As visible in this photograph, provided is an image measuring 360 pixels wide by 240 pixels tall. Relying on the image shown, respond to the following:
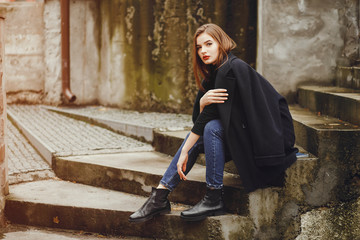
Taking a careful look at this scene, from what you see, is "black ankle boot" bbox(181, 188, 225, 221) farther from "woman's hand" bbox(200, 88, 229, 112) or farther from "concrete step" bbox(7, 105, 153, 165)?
"concrete step" bbox(7, 105, 153, 165)

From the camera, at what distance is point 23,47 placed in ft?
25.6

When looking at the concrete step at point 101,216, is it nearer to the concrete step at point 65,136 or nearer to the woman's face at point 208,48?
the concrete step at point 65,136

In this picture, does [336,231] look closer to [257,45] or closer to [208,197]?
[208,197]

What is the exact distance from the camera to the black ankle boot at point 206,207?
323cm

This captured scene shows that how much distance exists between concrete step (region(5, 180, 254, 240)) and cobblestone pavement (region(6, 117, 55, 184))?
248 mm

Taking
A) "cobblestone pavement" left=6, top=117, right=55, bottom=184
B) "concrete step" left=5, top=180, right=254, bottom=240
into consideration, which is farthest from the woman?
"cobblestone pavement" left=6, top=117, right=55, bottom=184

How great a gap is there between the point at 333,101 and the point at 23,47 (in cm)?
547

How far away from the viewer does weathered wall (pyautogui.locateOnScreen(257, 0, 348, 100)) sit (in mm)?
5129

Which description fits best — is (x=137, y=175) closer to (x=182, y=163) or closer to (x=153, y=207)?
(x=153, y=207)

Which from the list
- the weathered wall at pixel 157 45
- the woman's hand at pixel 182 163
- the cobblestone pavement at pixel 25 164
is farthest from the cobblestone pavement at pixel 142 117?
the woman's hand at pixel 182 163

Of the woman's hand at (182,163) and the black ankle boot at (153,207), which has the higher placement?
the woman's hand at (182,163)

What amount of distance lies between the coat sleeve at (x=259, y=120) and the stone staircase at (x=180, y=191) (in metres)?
0.33

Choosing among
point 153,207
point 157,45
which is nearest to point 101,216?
point 153,207

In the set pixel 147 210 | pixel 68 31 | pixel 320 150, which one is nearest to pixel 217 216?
pixel 147 210
